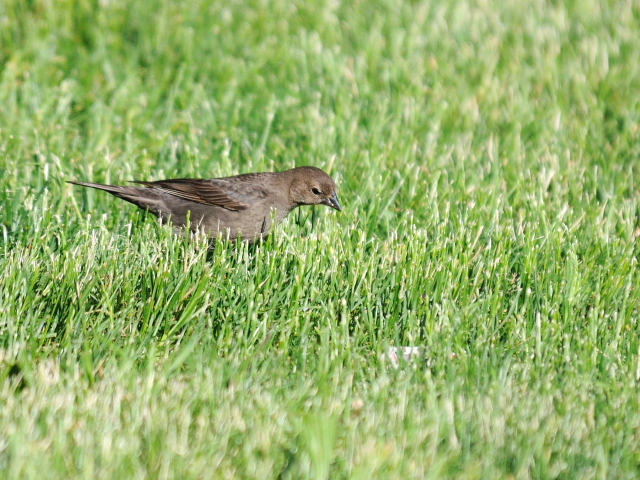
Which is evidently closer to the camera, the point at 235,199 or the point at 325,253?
the point at 325,253

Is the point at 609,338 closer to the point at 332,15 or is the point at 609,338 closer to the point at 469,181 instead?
the point at 469,181

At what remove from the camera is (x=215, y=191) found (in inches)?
218

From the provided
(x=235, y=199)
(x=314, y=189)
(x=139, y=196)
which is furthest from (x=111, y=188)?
(x=314, y=189)

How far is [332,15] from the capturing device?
9109mm

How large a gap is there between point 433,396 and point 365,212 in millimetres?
2325

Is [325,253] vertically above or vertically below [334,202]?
below

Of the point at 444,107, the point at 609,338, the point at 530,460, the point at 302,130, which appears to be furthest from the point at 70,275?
the point at 444,107

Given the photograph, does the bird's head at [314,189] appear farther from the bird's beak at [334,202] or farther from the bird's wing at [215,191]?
the bird's wing at [215,191]

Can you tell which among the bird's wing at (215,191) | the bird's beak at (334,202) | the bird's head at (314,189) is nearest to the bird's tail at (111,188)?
the bird's wing at (215,191)

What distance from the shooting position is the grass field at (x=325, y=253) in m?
3.29

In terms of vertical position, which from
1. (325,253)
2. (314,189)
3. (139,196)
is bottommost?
(325,253)

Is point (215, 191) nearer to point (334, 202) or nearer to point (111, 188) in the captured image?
point (111, 188)

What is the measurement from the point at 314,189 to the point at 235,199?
1.70 ft

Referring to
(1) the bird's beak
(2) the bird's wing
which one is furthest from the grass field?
(2) the bird's wing
